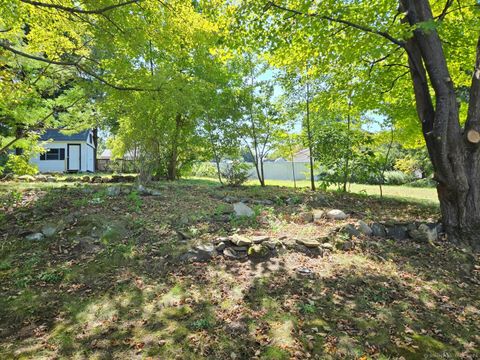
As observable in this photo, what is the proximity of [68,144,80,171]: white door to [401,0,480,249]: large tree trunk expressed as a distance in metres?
22.5

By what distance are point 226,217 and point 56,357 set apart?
11.3ft

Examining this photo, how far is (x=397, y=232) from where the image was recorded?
523cm

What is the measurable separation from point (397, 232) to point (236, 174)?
576 cm

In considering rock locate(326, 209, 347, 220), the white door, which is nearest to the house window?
the white door

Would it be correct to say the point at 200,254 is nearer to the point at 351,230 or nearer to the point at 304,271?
the point at 304,271

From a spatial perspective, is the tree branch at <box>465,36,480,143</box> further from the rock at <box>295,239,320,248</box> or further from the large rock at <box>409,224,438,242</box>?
the rock at <box>295,239,320,248</box>

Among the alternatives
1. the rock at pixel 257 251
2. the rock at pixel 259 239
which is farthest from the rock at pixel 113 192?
the rock at pixel 257 251

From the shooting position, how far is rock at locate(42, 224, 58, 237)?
461cm

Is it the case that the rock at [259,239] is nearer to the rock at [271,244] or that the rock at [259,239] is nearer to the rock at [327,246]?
the rock at [271,244]

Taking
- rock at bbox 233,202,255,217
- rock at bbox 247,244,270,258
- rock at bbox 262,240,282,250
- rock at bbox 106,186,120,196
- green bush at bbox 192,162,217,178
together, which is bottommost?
rock at bbox 247,244,270,258

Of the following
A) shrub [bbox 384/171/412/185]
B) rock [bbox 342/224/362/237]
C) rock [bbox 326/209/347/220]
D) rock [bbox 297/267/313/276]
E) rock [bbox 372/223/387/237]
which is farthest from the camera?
shrub [bbox 384/171/412/185]

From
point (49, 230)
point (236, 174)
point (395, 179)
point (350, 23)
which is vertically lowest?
point (49, 230)

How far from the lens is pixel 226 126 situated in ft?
36.5

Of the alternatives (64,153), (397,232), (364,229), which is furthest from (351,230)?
(64,153)
